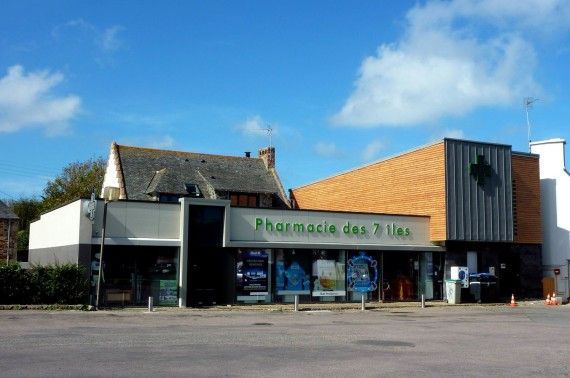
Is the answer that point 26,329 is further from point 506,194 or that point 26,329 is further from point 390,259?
point 506,194

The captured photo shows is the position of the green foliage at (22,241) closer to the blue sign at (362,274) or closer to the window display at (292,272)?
the window display at (292,272)

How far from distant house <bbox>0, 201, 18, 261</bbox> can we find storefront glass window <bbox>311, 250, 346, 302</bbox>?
111 feet

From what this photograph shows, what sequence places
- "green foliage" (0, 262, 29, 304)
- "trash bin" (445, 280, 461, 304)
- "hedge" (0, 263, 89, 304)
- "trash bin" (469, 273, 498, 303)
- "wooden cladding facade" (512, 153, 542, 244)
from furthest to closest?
"wooden cladding facade" (512, 153, 542, 244) < "trash bin" (469, 273, 498, 303) < "trash bin" (445, 280, 461, 304) < "hedge" (0, 263, 89, 304) < "green foliage" (0, 262, 29, 304)

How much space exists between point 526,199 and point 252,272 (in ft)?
54.0

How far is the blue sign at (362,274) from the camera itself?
105 feet

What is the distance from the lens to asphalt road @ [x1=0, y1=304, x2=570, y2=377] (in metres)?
11.0

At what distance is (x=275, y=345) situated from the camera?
14.4 metres

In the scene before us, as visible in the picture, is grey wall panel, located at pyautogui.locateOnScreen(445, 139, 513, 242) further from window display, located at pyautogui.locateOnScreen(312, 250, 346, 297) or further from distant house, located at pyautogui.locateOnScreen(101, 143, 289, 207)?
distant house, located at pyautogui.locateOnScreen(101, 143, 289, 207)

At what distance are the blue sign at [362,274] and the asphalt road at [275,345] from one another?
28.2ft

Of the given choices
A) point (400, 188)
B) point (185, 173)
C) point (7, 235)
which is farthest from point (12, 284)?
point (7, 235)

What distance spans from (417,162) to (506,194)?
195 inches

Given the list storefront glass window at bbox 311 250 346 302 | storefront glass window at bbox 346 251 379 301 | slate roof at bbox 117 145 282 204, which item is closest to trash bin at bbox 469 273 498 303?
storefront glass window at bbox 346 251 379 301

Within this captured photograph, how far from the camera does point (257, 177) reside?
46500 millimetres

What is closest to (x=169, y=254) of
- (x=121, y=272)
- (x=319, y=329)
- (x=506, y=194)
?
(x=121, y=272)
